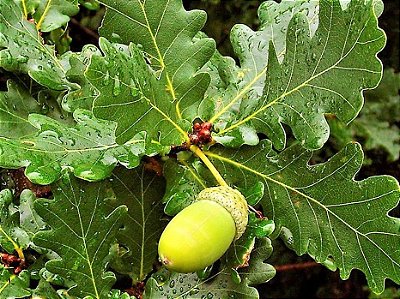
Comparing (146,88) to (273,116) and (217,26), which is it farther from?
(217,26)

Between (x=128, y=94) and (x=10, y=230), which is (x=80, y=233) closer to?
(x=10, y=230)

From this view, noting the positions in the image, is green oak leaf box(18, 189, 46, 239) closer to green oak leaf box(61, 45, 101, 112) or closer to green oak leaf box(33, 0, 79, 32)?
green oak leaf box(61, 45, 101, 112)

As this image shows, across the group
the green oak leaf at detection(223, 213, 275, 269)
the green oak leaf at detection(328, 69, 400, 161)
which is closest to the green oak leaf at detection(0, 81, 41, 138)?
the green oak leaf at detection(223, 213, 275, 269)

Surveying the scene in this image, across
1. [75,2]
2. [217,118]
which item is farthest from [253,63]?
[75,2]

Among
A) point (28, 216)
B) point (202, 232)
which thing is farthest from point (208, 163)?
point (28, 216)

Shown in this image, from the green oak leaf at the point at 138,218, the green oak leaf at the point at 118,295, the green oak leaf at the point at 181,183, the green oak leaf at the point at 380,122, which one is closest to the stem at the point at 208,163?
the green oak leaf at the point at 181,183

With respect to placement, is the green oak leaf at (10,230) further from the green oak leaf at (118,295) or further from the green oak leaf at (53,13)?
the green oak leaf at (53,13)

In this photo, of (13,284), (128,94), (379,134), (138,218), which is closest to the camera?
(128,94)
